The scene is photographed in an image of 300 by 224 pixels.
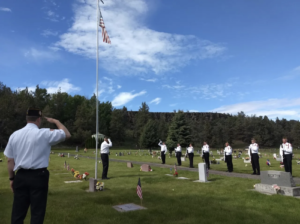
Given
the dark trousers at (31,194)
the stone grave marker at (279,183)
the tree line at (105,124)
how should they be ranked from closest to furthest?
the dark trousers at (31,194) → the stone grave marker at (279,183) → the tree line at (105,124)

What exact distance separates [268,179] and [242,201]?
2.11m

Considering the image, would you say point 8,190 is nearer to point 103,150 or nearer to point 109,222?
point 103,150

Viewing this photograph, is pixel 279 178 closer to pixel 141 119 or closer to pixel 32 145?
pixel 32 145

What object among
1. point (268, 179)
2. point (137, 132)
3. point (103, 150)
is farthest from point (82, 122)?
point (268, 179)

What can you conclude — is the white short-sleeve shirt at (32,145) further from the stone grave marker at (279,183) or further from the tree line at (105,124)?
the tree line at (105,124)

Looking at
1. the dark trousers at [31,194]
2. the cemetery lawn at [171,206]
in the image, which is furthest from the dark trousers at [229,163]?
the dark trousers at [31,194]

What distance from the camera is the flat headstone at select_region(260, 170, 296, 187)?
8414mm

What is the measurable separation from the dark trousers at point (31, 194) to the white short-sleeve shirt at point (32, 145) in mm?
117

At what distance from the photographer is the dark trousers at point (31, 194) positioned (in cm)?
335

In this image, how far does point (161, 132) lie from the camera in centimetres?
8569

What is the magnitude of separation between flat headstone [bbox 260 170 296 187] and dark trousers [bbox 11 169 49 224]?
26.6 ft

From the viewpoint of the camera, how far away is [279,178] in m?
8.62

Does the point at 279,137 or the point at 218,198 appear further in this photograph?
the point at 279,137

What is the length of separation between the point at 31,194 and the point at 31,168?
358 millimetres
